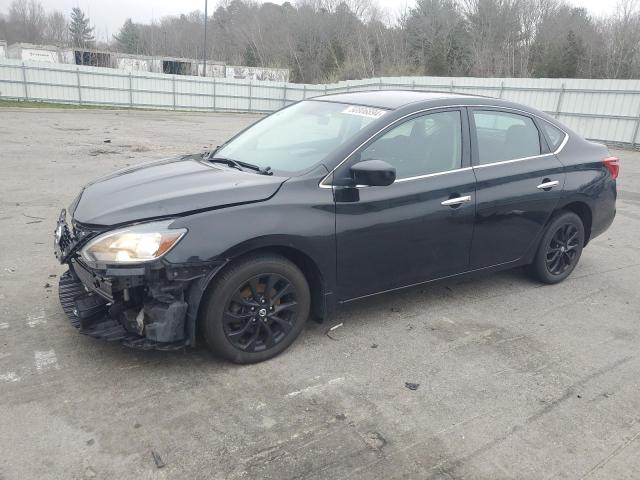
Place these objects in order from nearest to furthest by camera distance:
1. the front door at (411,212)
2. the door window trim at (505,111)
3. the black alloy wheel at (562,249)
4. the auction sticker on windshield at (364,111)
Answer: the front door at (411,212) → the auction sticker on windshield at (364,111) → the door window trim at (505,111) → the black alloy wheel at (562,249)

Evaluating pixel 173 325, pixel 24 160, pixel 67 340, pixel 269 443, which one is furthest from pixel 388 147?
pixel 24 160

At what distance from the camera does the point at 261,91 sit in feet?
112

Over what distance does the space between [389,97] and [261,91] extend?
3131cm

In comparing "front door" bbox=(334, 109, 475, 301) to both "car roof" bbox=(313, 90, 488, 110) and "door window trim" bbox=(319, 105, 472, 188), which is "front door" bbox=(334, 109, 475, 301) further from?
"car roof" bbox=(313, 90, 488, 110)

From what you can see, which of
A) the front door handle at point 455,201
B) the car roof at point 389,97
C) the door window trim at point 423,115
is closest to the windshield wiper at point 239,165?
the door window trim at point 423,115

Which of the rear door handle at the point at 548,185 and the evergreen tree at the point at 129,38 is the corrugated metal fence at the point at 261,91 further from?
the evergreen tree at the point at 129,38

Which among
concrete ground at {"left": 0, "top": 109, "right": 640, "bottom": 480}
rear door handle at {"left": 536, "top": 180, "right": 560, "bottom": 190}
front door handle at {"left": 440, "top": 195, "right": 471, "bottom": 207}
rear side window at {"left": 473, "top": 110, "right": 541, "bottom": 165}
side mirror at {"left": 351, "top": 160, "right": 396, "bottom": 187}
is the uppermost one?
rear side window at {"left": 473, "top": 110, "right": 541, "bottom": 165}

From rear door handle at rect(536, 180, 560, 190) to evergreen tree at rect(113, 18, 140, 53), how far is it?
272 ft

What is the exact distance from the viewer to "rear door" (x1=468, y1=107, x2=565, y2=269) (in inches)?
168

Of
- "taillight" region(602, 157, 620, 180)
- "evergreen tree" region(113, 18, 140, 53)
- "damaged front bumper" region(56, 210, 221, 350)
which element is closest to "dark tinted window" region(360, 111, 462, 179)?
"damaged front bumper" region(56, 210, 221, 350)

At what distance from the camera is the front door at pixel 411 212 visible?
3625 mm

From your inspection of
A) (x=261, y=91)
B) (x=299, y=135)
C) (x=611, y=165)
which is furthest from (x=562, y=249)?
(x=261, y=91)

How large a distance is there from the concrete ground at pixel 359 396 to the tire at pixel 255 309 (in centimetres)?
13

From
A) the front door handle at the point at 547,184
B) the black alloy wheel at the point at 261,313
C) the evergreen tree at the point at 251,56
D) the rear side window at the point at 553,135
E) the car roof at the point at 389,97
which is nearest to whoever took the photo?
the black alloy wheel at the point at 261,313
